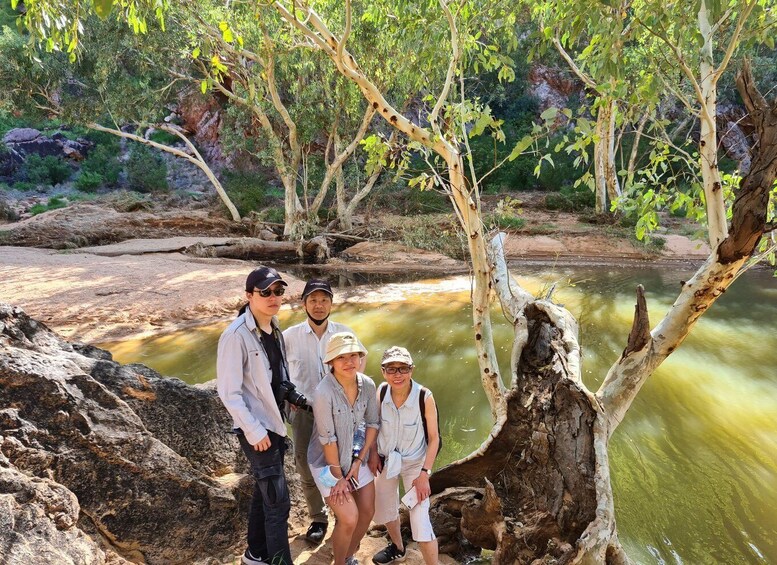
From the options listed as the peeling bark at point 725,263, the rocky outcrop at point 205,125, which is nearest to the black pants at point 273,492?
the peeling bark at point 725,263

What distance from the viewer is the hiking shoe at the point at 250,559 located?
222 cm

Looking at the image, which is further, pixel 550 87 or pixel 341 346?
pixel 550 87

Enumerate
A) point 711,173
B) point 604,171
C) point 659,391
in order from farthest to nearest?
1. point 604,171
2. point 659,391
3. point 711,173

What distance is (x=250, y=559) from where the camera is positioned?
7.34 ft

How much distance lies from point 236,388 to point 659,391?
4.86 meters

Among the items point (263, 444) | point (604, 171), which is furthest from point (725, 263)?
point (604, 171)

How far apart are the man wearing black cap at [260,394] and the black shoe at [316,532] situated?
1.37 ft

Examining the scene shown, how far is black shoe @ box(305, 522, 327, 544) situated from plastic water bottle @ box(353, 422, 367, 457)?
28.1 inches

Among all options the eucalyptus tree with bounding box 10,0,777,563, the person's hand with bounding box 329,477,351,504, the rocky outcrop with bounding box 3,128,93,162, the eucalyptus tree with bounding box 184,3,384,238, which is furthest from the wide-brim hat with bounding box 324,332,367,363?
the rocky outcrop with bounding box 3,128,93,162

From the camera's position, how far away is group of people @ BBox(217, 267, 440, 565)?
6.86 feet

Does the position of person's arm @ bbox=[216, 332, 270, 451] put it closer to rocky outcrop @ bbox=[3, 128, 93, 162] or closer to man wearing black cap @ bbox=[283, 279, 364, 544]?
man wearing black cap @ bbox=[283, 279, 364, 544]

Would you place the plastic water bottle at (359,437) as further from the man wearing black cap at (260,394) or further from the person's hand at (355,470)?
the man wearing black cap at (260,394)

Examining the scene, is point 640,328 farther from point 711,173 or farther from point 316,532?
point 316,532

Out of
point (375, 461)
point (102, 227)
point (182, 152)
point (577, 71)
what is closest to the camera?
point (375, 461)
